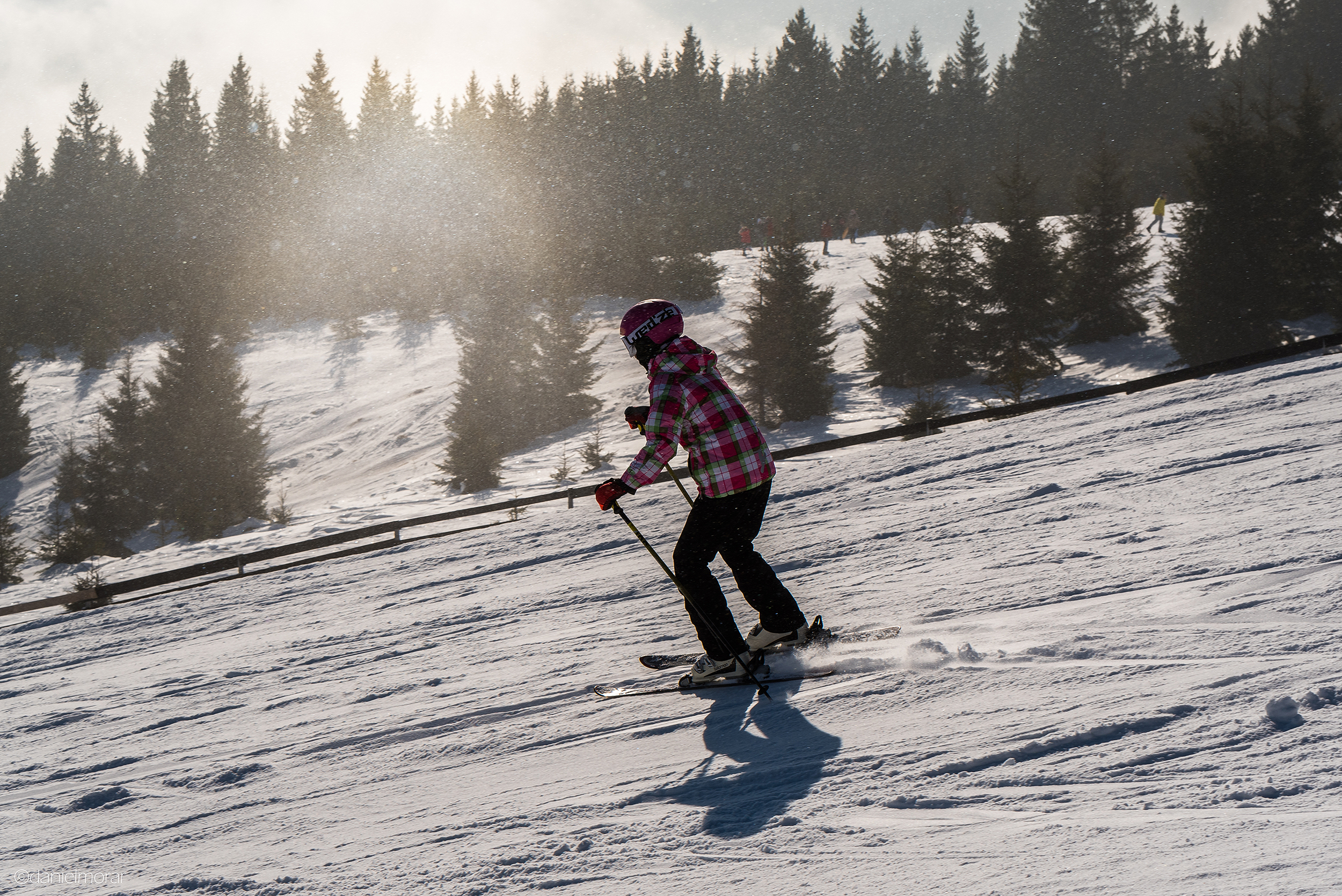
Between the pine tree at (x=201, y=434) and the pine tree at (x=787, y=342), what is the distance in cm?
1399

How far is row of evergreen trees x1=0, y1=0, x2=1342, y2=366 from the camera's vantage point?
44.1m

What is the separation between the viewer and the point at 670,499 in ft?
35.6

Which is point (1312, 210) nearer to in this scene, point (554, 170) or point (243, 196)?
point (554, 170)

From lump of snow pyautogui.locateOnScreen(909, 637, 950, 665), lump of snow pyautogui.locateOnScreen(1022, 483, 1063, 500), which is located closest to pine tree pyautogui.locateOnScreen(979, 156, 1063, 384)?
lump of snow pyautogui.locateOnScreen(1022, 483, 1063, 500)

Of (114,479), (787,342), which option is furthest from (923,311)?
(114,479)

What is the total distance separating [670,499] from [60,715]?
6.60 m

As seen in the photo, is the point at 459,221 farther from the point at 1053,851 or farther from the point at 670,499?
the point at 1053,851

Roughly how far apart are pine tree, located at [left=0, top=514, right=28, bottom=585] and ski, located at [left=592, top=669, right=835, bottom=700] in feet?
58.2

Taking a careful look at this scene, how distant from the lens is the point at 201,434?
24781 millimetres

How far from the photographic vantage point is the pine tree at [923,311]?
24141 millimetres

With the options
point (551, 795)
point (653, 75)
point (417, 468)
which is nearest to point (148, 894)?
point (551, 795)

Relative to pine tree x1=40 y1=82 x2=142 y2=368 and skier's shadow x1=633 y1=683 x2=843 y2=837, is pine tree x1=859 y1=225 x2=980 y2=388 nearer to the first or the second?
skier's shadow x1=633 y1=683 x2=843 y2=837

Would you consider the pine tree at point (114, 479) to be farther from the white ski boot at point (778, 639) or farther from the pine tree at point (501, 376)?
the white ski boot at point (778, 639)

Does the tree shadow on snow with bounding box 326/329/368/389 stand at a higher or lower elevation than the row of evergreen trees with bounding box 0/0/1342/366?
lower
